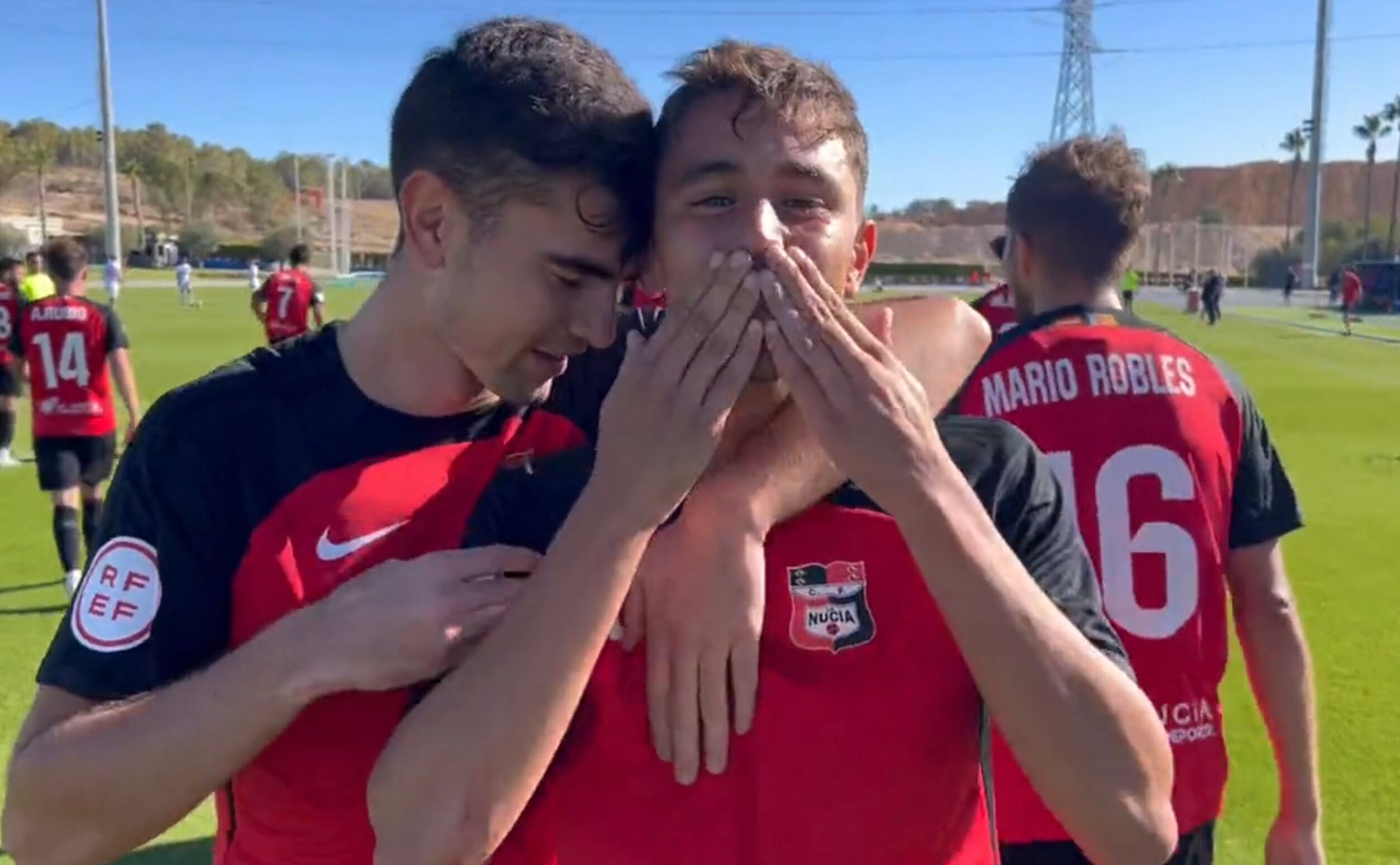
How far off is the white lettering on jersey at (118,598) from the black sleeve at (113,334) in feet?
28.4

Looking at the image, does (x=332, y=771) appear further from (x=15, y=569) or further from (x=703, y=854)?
(x=15, y=569)

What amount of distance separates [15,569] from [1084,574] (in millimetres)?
8851

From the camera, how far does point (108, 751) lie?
1607 millimetres

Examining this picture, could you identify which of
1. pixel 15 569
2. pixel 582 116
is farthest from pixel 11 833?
pixel 15 569

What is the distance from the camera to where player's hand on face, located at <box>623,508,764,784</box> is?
1619 mm

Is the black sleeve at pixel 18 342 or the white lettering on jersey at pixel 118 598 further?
the black sleeve at pixel 18 342

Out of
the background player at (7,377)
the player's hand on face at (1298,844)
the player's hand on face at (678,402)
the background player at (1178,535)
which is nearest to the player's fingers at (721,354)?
the player's hand on face at (678,402)

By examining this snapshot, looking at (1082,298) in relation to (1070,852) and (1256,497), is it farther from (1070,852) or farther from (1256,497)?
(1070,852)

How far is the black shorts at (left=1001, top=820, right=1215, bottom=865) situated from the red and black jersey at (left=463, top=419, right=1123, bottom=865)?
4.45ft

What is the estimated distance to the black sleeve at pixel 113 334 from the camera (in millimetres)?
9648

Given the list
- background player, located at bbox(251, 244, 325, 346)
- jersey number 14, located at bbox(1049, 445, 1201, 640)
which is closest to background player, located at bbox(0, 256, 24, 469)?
background player, located at bbox(251, 244, 325, 346)

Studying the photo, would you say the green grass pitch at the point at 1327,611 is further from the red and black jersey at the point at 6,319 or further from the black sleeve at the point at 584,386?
the black sleeve at the point at 584,386

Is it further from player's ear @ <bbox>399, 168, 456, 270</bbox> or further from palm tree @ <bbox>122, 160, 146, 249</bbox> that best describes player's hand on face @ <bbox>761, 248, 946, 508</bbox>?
palm tree @ <bbox>122, 160, 146, 249</bbox>

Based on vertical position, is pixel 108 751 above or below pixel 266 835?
above
